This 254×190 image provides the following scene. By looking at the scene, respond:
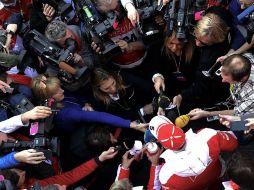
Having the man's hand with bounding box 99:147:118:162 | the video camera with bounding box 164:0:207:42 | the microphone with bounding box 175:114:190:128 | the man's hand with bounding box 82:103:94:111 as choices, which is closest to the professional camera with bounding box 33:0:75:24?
the man's hand with bounding box 82:103:94:111

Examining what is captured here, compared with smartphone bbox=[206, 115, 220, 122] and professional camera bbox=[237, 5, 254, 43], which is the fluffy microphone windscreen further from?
professional camera bbox=[237, 5, 254, 43]

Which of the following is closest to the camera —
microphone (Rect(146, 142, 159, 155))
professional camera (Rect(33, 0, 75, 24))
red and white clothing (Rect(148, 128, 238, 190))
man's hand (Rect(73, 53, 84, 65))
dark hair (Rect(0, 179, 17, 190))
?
red and white clothing (Rect(148, 128, 238, 190))

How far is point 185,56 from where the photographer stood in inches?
130

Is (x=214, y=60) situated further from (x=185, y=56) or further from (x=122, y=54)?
(x=122, y=54)

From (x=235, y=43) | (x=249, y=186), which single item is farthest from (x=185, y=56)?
(x=249, y=186)

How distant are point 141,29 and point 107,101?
76 cm

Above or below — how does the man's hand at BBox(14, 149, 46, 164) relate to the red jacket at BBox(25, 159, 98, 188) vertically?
above

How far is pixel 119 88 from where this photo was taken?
346 centimetres

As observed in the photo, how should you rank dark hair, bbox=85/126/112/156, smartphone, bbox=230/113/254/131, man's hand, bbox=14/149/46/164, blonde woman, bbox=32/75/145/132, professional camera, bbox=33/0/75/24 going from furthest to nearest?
professional camera, bbox=33/0/75/24, blonde woman, bbox=32/75/145/132, dark hair, bbox=85/126/112/156, man's hand, bbox=14/149/46/164, smartphone, bbox=230/113/254/131

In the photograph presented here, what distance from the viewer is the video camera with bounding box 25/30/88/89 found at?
3215mm

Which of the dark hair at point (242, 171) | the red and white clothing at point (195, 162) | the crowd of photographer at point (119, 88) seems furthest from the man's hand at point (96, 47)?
the dark hair at point (242, 171)

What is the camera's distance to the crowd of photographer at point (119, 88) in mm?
2762

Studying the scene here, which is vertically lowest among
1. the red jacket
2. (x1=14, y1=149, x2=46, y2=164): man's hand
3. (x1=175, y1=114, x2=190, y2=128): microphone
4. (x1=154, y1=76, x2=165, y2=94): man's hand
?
the red jacket

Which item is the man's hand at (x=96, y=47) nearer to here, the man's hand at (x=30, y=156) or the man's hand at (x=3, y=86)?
the man's hand at (x=3, y=86)
